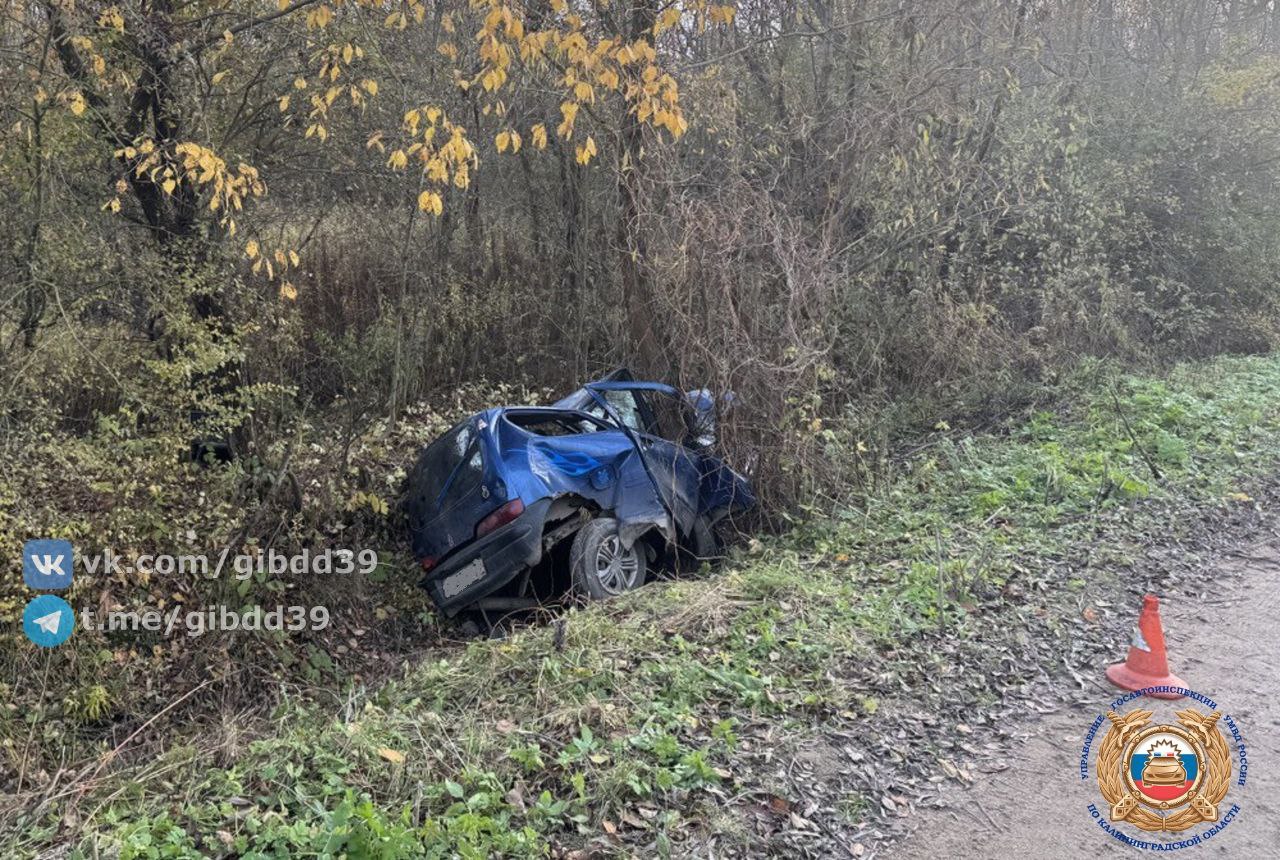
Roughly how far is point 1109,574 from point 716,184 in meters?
4.87

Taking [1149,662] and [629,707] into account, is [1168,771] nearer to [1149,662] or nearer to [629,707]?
[1149,662]

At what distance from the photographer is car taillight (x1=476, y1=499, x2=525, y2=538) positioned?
6469mm

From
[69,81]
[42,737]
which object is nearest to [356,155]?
[69,81]

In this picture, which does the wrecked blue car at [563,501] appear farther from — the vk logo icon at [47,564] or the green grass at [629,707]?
the vk logo icon at [47,564]

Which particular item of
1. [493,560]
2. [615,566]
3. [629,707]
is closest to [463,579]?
[493,560]

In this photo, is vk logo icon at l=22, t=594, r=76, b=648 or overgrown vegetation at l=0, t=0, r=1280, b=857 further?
vk logo icon at l=22, t=594, r=76, b=648

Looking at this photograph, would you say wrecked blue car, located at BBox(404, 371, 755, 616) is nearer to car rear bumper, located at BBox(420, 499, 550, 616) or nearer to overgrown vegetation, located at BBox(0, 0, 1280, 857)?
car rear bumper, located at BBox(420, 499, 550, 616)

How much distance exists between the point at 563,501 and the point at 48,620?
11.4ft

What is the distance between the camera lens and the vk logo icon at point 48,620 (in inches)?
218

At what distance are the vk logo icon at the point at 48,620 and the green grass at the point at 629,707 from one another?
40.6 inches

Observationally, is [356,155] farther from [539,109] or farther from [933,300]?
[933,300]

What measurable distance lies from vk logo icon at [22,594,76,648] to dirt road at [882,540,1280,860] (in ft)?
17.1

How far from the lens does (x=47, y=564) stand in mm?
5695

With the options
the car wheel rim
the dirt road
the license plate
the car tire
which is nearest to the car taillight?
the license plate
